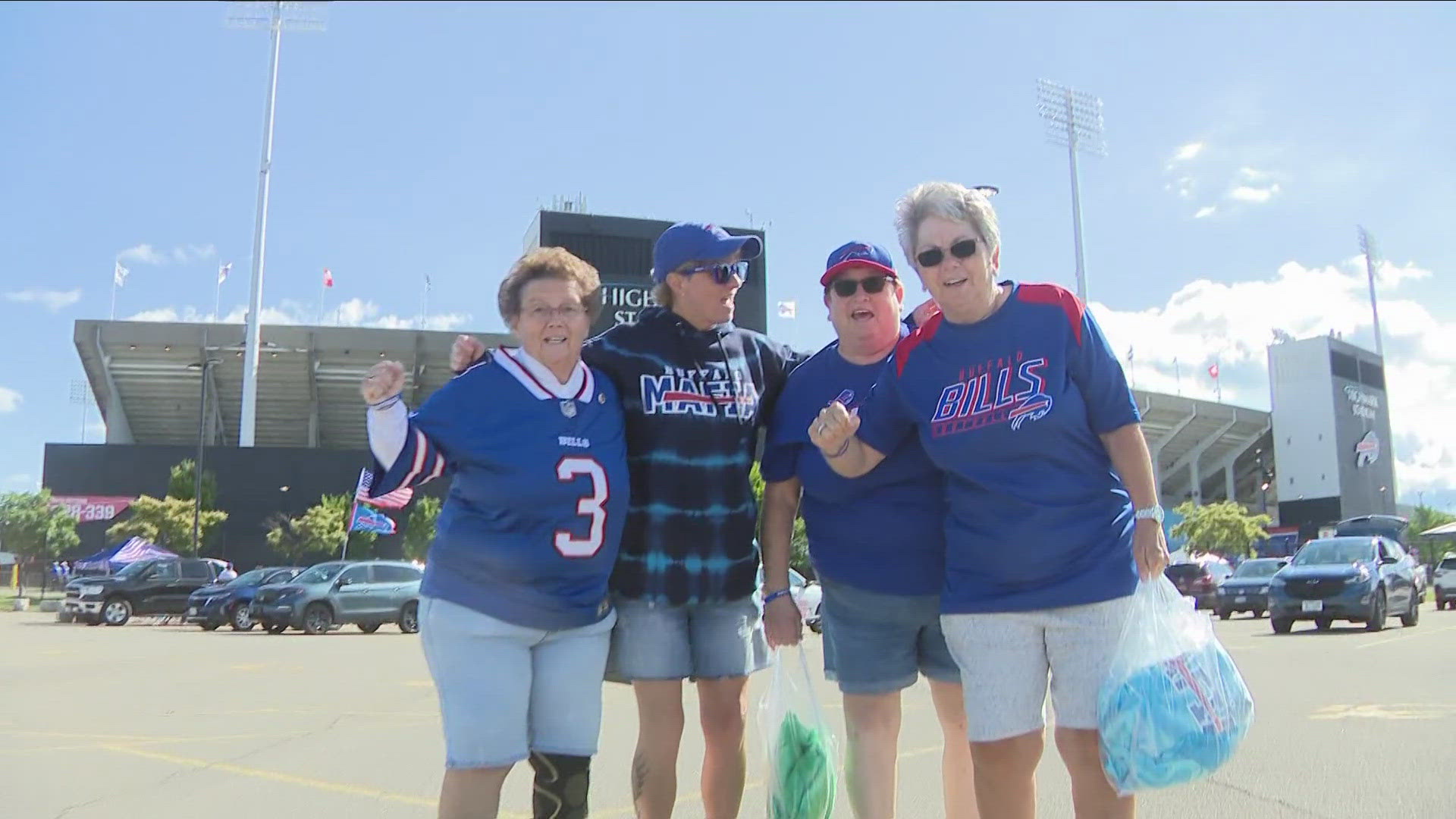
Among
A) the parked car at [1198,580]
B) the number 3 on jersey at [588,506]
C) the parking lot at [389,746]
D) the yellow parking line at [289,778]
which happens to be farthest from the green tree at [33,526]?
the number 3 on jersey at [588,506]

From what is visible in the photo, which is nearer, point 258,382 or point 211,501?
point 211,501

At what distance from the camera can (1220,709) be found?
8.29ft

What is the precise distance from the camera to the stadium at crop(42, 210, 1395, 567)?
1781 inches

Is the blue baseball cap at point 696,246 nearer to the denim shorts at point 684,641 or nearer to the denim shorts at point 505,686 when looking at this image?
the denim shorts at point 684,641

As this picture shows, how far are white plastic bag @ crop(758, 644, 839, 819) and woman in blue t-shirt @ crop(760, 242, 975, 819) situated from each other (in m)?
0.17

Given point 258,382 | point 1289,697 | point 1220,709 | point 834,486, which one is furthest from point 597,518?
point 258,382

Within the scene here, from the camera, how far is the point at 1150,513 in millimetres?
2695

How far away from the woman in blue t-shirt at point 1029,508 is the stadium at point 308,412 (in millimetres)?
34573

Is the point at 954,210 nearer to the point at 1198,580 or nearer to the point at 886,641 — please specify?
the point at 886,641

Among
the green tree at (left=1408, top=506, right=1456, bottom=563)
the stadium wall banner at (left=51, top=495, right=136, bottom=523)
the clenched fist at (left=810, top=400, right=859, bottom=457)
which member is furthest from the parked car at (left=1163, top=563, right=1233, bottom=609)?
the green tree at (left=1408, top=506, right=1456, bottom=563)

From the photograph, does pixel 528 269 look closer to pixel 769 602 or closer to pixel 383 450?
pixel 383 450

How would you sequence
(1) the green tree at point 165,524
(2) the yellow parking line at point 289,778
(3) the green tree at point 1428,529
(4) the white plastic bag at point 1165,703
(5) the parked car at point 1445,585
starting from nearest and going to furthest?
(4) the white plastic bag at point 1165,703 → (2) the yellow parking line at point 289,778 → (5) the parked car at point 1445,585 → (1) the green tree at point 165,524 → (3) the green tree at point 1428,529

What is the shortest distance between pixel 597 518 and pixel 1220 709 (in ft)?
5.28

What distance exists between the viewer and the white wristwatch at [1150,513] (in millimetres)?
2695
